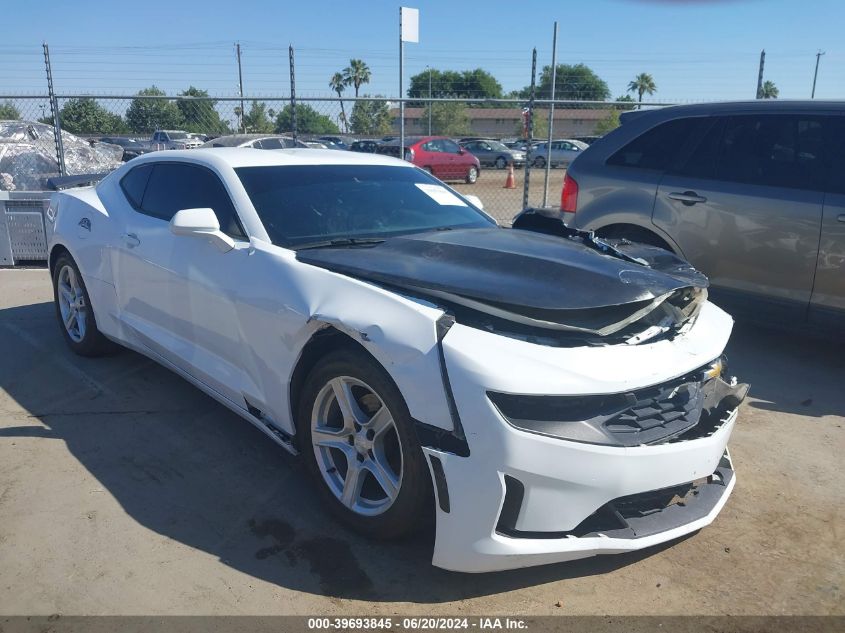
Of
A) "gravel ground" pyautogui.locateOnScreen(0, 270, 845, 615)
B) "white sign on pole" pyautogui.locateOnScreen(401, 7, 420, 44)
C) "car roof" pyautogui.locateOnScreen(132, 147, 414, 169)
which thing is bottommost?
"gravel ground" pyautogui.locateOnScreen(0, 270, 845, 615)

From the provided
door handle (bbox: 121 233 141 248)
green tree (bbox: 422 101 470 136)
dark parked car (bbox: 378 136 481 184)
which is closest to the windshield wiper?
door handle (bbox: 121 233 141 248)

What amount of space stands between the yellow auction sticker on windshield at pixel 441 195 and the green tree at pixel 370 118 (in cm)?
1100

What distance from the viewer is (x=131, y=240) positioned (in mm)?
4254

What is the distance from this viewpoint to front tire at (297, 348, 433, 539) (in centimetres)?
257

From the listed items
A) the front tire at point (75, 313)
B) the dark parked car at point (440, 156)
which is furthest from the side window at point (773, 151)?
the dark parked car at point (440, 156)

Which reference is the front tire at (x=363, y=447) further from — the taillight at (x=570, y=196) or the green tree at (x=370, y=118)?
the green tree at (x=370, y=118)

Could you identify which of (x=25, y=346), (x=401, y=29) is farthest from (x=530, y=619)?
(x=401, y=29)

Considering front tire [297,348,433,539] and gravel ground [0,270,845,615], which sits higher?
front tire [297,348,433,539]

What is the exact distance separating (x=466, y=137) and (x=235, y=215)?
29389 millimetres

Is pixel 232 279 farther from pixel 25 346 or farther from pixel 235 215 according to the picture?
pixel 25 346

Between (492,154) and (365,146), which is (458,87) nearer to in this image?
(492,154)

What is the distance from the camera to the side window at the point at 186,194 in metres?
3.67

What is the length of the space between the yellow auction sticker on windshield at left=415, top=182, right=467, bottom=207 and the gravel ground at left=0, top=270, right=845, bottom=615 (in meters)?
1.72

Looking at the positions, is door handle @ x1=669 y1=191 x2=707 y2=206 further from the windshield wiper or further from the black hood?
the windshield wiper
